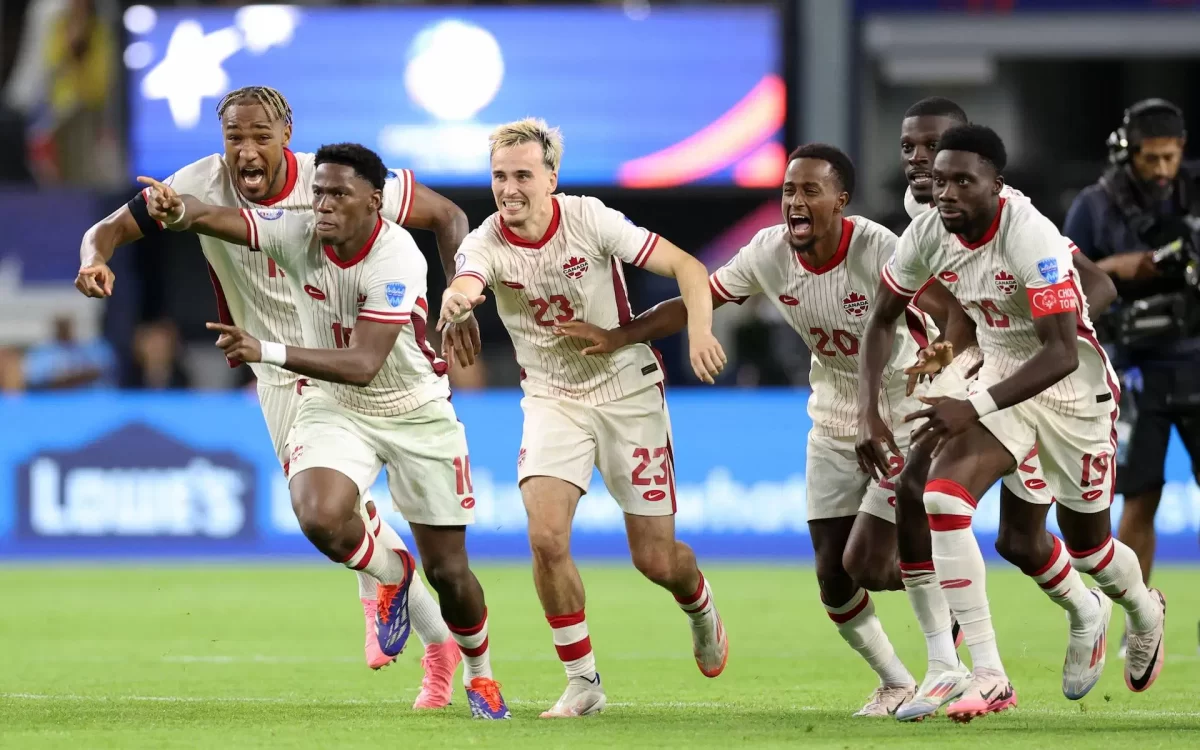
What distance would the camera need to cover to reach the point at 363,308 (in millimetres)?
7152

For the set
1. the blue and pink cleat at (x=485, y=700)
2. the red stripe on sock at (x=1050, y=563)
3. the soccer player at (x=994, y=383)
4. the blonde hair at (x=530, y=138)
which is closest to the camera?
the soccer player at (x=994, y=383)

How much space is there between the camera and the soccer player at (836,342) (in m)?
7.39

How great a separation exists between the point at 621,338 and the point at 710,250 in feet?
44.5

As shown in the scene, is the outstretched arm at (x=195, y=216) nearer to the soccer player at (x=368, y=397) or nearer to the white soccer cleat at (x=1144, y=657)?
the soccer player at (x=368, y=397)

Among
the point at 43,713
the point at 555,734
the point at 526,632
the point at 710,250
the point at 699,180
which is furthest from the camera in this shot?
the point at 710,250

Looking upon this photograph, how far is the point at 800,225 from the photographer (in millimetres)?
7398

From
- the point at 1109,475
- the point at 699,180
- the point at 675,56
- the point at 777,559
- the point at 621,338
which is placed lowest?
the point at 777,559

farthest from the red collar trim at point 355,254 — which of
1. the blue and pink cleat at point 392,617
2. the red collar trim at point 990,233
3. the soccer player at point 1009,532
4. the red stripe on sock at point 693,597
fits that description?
the red collar trim at point 990,233

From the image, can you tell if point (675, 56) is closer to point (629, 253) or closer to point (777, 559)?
point (777, 559)

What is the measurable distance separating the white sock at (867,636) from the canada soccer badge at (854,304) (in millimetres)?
1122


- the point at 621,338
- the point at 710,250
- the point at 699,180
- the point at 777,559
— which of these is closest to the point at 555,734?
the point at 621,338

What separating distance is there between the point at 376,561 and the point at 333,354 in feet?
3.46

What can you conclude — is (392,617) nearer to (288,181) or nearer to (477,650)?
(477,650)

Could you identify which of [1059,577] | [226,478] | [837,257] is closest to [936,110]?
[837,257]
